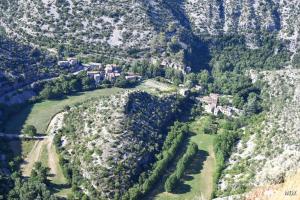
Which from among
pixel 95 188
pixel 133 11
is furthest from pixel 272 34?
pixel 95 188

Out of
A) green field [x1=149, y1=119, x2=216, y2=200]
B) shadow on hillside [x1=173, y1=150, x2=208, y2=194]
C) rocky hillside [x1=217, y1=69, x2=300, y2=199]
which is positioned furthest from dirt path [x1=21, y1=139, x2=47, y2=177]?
rocky hillside [x1=217, y1=69, x2=300, y2=199]

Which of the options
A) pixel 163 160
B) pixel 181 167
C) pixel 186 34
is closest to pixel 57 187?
pixel 163 160

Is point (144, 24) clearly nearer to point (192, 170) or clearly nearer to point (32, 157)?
point (192, 170)

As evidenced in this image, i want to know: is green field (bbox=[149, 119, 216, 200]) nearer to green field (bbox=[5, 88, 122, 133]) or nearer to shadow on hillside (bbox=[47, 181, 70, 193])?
shadow on hillside (bbox=[47, 181, 70, 193])

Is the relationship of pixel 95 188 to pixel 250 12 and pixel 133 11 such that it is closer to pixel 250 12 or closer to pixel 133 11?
pixel 133 11

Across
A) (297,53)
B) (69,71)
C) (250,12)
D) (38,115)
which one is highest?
(250,12)
